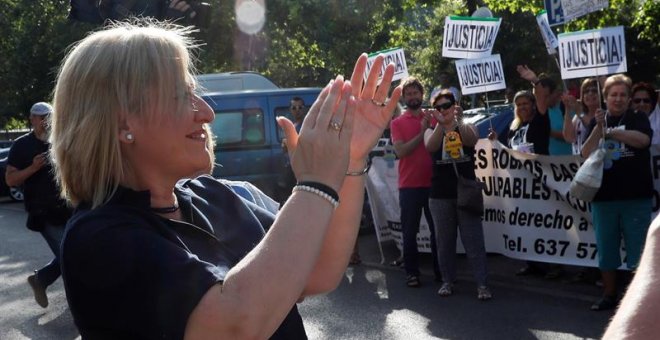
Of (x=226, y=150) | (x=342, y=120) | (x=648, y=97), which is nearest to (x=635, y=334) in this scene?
(x=342, y=120)

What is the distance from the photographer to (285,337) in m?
1.96

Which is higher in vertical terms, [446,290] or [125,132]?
[125,132]

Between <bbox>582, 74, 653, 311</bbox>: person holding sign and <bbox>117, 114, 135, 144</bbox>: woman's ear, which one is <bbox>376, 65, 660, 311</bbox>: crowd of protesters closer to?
<bbox>582, 74, 653, 311</bbox>: person holding sign

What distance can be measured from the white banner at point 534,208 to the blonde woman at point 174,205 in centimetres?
595

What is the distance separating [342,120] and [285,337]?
0.52m

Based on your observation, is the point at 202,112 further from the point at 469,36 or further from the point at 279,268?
the point at 469,36

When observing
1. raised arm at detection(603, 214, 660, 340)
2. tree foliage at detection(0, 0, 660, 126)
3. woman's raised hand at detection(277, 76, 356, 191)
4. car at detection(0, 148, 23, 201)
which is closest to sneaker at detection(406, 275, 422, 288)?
woman's raised hand at detection(277, 76, 356, 191)

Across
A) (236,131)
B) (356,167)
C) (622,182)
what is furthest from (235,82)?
(356,167)

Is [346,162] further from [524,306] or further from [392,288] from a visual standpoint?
[392,288]

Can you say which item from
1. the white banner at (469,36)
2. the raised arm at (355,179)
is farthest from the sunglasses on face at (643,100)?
the raised arm at (355,179)

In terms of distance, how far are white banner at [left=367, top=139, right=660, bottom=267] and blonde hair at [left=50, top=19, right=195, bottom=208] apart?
242 inches

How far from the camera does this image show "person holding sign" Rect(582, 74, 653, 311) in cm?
660

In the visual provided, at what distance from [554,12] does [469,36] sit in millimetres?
974

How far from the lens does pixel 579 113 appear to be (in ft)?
25.8
